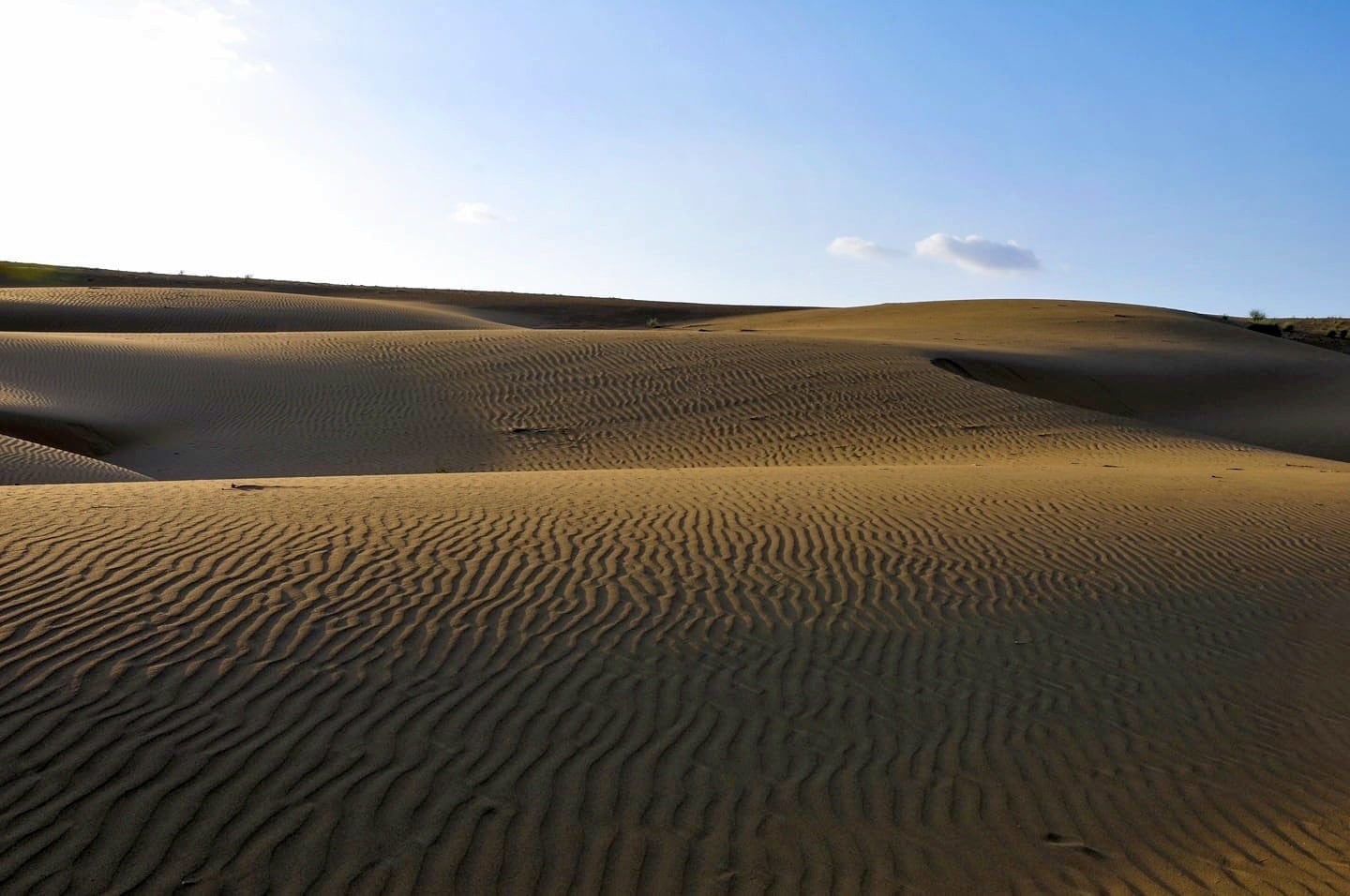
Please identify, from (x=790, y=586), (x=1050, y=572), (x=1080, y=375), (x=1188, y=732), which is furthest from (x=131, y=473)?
(x=1080, y=375)

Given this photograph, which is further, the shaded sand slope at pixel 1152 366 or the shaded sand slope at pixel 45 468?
the shaded sand slope at pixel 1152 366

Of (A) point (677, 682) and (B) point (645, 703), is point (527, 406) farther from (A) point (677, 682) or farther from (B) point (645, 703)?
(B) point (645, 703)

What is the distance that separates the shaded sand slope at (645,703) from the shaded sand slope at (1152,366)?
16.7m

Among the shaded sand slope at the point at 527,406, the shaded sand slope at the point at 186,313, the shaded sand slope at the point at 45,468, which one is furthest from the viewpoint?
the shaded sand slope at the point at 186,313

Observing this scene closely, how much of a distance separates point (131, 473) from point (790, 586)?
403 inches

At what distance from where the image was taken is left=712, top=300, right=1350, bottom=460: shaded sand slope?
26.1 m

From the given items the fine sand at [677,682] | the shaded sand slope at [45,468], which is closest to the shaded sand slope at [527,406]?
the shaded sand slope at [45,468]

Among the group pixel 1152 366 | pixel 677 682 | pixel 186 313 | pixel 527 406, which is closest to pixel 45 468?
pixel 527 406

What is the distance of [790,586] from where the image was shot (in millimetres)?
8172

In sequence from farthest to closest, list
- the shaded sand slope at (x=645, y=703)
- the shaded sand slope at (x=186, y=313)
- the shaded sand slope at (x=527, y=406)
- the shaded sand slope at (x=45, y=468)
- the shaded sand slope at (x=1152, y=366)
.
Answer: the shaded sand slope at (x=186, y=313)
the shaded sand slope at (x=1152, y=366)
the shaded sand slope at (x=527, y=406)
the shaded sand slope at (x=45, y=468)
the shaded sand slope at (x=645, y=703)

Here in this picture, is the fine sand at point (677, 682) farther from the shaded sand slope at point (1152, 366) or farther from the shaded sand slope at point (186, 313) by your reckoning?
the shaded sand slope at point (186, 313)

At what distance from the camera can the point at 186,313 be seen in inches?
1517

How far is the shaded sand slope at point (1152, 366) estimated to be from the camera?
26109 millimetres

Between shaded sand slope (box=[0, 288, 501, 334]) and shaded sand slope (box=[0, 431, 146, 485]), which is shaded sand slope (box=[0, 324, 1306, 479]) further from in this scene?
shaded sand slope (box=[0, 288, 501, 334])
